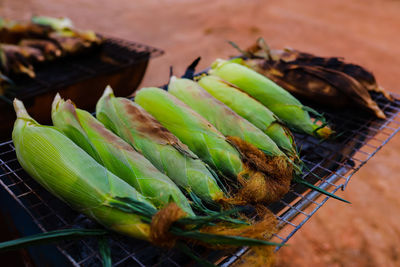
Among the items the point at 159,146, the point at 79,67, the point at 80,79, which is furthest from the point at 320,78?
the point at 79,67

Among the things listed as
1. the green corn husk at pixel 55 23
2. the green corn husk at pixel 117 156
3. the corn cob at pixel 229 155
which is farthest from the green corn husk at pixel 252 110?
the green corn husk at pixel 55 23

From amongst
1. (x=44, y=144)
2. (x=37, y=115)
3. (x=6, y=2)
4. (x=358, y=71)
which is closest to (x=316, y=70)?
(x=358, y=71)

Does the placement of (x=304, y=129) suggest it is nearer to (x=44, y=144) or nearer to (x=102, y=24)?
(x=44, y=144)

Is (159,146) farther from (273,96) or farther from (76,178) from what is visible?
(273,96)

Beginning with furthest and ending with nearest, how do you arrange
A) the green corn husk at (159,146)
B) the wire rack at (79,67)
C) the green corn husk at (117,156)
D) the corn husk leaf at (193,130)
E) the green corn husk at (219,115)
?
the wire rack at (79,67), the green corn husk at (219,115), the corn husk leaf at (193,130), the green corn husk at (159,146), the green corn husk at (117,156)

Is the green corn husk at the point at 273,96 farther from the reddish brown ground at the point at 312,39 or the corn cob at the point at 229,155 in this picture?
the reddish brown ground at the point at 312,39
